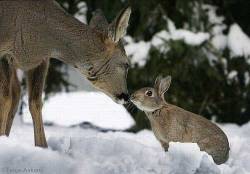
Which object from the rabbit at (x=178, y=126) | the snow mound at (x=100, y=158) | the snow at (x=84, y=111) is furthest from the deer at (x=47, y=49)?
the snow at (x=84, y=111)

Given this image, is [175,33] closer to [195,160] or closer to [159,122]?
[159,122]

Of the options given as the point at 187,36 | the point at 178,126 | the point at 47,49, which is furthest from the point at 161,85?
the point at 187,36

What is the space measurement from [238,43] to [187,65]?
0.94 meters

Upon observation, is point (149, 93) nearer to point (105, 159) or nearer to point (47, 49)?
point (47, 49)

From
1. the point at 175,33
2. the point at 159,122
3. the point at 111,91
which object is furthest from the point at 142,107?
the point at 175,33

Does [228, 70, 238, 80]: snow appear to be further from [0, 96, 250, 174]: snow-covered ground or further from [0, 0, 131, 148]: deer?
[0, 0, 131, 148]: deer

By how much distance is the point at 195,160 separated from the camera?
16.8 feet

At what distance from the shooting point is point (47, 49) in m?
5.57

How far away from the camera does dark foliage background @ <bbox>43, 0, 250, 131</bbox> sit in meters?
10.5

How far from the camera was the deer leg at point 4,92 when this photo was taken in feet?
18.5

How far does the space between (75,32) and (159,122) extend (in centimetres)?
149

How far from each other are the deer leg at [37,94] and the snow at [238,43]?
221 inches

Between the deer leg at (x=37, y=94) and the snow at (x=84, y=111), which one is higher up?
the deer leg at (x=37, y=94)

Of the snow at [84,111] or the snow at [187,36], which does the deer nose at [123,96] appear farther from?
the snow at [187,36]
